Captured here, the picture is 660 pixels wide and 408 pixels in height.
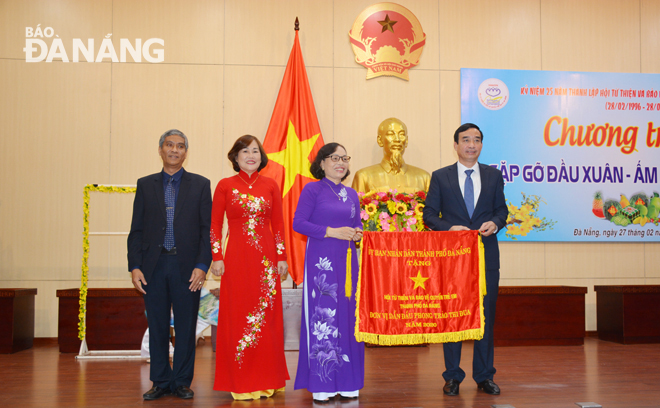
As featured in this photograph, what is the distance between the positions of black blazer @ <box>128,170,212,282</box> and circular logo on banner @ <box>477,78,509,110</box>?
383 cm

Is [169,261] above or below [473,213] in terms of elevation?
below

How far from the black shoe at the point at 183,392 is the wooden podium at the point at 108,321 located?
1.90 m

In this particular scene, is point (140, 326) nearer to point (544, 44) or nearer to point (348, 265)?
point (348, 265)

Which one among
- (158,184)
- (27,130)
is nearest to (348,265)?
(158,184)

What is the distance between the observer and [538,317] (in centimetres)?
520

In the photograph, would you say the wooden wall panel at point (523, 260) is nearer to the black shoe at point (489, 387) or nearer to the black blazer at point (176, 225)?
the black shoe at point (489, 387)

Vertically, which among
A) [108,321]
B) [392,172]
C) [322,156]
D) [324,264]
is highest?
[392,172]

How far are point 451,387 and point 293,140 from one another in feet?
10.4

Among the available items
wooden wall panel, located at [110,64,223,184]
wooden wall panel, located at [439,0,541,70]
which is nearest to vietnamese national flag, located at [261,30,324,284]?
wooden wall panel, located at [110,64,223,184]

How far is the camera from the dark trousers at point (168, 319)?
3.18 m

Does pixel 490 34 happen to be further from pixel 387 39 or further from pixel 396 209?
pixel 396 209

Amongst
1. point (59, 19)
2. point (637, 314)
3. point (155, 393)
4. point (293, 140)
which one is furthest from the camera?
point (59, 19)

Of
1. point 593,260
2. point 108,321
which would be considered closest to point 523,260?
point 593,260

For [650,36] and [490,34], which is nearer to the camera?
[490,34]
